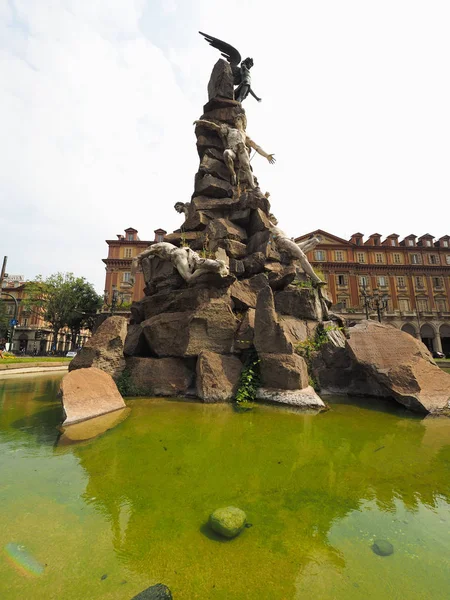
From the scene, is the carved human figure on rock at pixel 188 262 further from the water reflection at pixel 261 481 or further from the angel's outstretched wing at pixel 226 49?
the angel's outstretched wing at pixel 226 49

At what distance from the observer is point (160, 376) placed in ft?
23.0

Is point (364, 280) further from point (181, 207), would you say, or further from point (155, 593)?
point (155, 593)

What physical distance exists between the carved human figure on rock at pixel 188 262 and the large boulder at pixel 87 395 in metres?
3.35

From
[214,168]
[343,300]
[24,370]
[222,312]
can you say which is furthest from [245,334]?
[343,300]

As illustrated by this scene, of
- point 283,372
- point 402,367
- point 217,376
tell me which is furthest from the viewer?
point 217,376

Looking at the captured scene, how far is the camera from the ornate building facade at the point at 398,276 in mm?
47031

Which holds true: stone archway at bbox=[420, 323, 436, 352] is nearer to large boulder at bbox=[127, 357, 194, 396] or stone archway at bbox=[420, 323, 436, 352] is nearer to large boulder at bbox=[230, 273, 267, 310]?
large boulder at bbox=[230, 273, 267, 310]

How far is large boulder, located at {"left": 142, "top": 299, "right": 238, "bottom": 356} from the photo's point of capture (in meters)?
7.15

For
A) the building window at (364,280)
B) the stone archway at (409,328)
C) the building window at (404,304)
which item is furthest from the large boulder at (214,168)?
the building window at (404,304)

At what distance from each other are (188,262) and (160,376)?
10.2ft

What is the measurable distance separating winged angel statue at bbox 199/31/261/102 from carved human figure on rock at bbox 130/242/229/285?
41.3 feet

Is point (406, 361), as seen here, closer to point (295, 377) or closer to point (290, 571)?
point (295, 377)

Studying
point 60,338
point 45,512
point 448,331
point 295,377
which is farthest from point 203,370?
point 60,338

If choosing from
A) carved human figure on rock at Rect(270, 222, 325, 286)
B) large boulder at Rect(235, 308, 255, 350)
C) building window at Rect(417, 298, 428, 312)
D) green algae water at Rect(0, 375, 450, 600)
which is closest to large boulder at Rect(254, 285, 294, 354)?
large boulder at Rect(235, 308, 255, 350)
